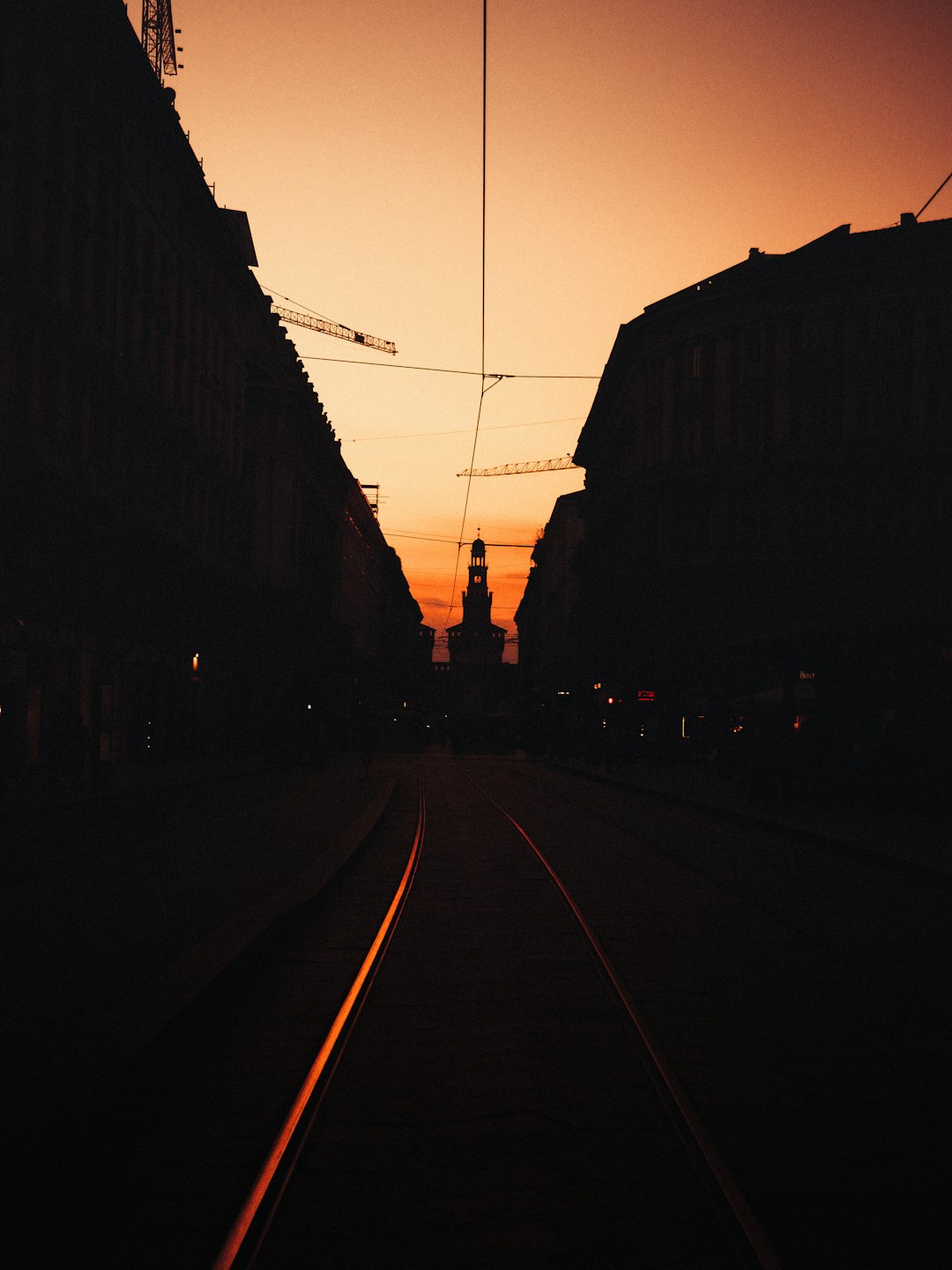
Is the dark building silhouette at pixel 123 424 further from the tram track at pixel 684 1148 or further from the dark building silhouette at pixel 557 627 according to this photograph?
the tram track at pixel 684 1148

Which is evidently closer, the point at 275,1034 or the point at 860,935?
the point at 275,1034

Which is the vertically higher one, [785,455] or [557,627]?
[785,455]

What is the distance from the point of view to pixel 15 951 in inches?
314

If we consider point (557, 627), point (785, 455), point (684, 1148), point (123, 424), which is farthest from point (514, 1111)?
point (557, 627)

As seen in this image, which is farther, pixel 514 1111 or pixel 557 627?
pixel 557 627

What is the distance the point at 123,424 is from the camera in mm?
35188

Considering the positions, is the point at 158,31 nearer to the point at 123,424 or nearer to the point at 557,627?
the point at 123,424

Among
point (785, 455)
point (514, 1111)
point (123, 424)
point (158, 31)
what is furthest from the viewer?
point (158, 31)

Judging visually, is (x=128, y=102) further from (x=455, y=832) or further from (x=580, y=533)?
(x=580, y=533)

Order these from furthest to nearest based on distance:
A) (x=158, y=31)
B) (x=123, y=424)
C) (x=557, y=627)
Result: (x=557, y=627)
(x=158, y=31)
(x=123, y=424)

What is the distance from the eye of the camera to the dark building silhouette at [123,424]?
2812cm

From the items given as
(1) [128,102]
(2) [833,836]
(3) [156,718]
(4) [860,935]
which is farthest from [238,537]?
(4) [860,935]

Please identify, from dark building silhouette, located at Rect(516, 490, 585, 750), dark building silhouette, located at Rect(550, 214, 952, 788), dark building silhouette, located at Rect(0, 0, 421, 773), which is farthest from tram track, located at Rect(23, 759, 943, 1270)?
dark building silhouette, located at Rect(516, 490, 585, 750)

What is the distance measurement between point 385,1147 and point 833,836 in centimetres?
1367
